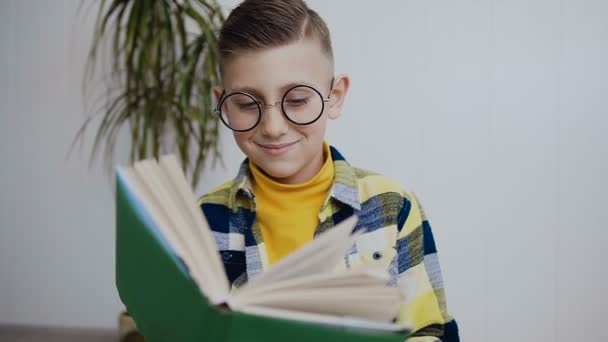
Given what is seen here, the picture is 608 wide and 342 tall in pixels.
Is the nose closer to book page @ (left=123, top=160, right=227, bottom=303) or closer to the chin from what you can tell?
the chin

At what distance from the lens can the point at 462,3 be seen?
6.18ft

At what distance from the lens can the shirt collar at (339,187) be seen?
2.61ft

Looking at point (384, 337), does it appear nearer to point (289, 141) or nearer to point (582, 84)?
point (289, 141)

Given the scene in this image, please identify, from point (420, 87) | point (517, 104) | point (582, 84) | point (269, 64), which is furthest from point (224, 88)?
point (582, 84)

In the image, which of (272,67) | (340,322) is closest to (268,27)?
(272,67)

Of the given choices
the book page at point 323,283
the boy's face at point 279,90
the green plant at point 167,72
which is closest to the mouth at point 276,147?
the boy's face at point 279,90

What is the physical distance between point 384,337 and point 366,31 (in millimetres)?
1677

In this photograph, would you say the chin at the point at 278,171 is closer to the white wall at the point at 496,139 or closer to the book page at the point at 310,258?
the book page at the point at 310,258

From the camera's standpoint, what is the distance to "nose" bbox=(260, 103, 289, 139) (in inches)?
27.7

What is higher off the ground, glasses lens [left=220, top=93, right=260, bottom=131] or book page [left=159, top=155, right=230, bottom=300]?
glasses lens [left=220, top=93, right=260, bottom=131]

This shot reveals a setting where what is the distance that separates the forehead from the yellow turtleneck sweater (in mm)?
155

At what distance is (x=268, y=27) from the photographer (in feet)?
2.40

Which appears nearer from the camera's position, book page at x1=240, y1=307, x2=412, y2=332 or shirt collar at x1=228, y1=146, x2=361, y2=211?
book page at x1=240, y1=307, x2=412, y2=332

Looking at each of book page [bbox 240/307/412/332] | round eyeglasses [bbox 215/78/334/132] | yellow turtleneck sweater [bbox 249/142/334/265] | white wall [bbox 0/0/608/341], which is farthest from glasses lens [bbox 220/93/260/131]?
white wall [bbox 0/0/608/341]
